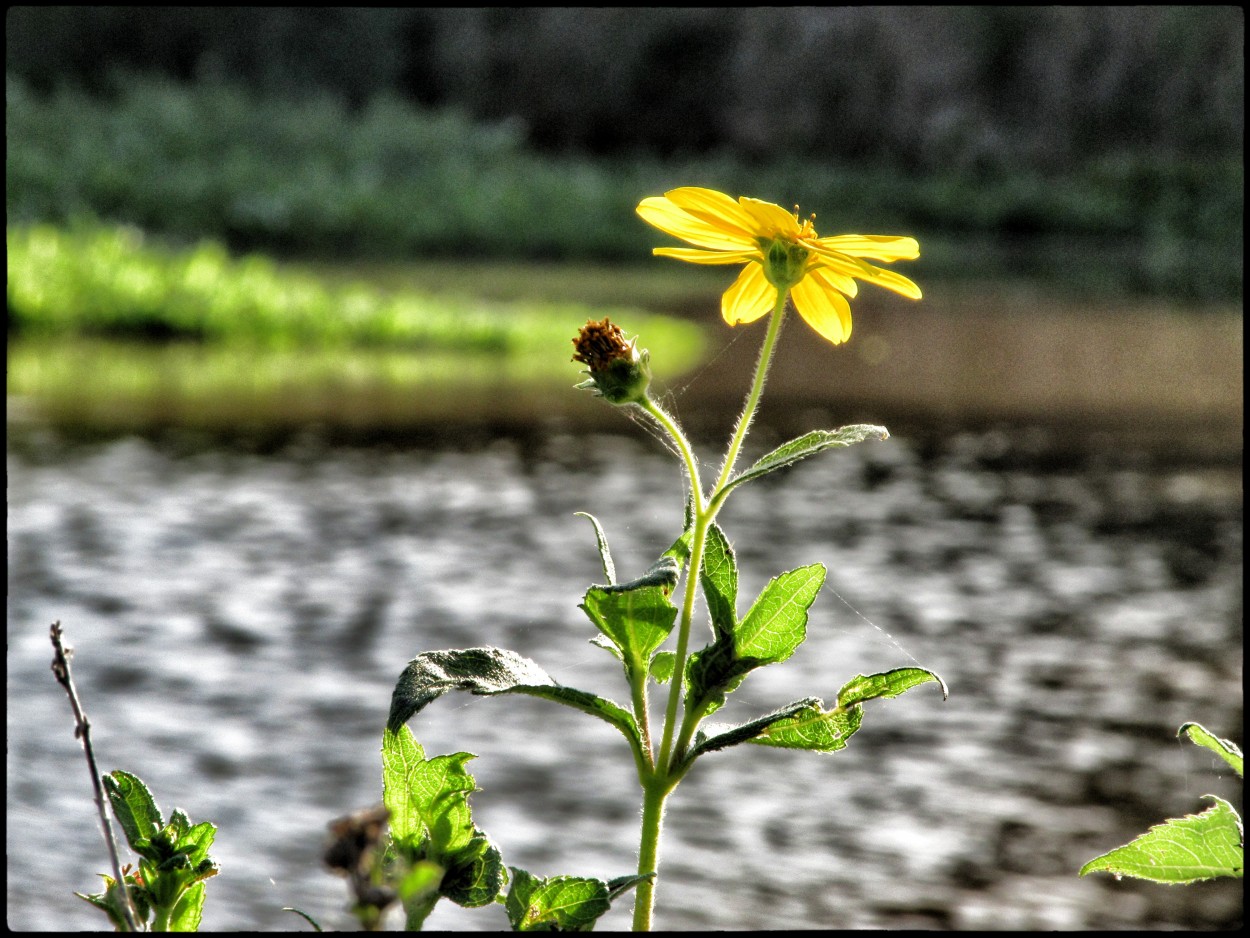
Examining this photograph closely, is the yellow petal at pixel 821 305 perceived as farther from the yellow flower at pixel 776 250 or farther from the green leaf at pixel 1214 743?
the green leaf at pixel 1214 743

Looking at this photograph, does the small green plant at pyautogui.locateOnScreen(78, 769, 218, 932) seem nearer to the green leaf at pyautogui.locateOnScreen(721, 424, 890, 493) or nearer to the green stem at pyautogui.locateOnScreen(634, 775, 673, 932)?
the green stem at pyautogui.locateOnScreen(634, 775, 673, 932)

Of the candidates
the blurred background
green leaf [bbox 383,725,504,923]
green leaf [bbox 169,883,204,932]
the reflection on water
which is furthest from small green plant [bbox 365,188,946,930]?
the blurred background

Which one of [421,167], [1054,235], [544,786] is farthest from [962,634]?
[1054,235]

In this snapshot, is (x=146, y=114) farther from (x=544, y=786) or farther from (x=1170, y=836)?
(x=1170, y=836)

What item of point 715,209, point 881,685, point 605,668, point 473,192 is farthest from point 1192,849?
point 473,192

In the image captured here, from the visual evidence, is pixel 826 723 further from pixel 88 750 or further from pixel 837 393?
pixel 837 393
